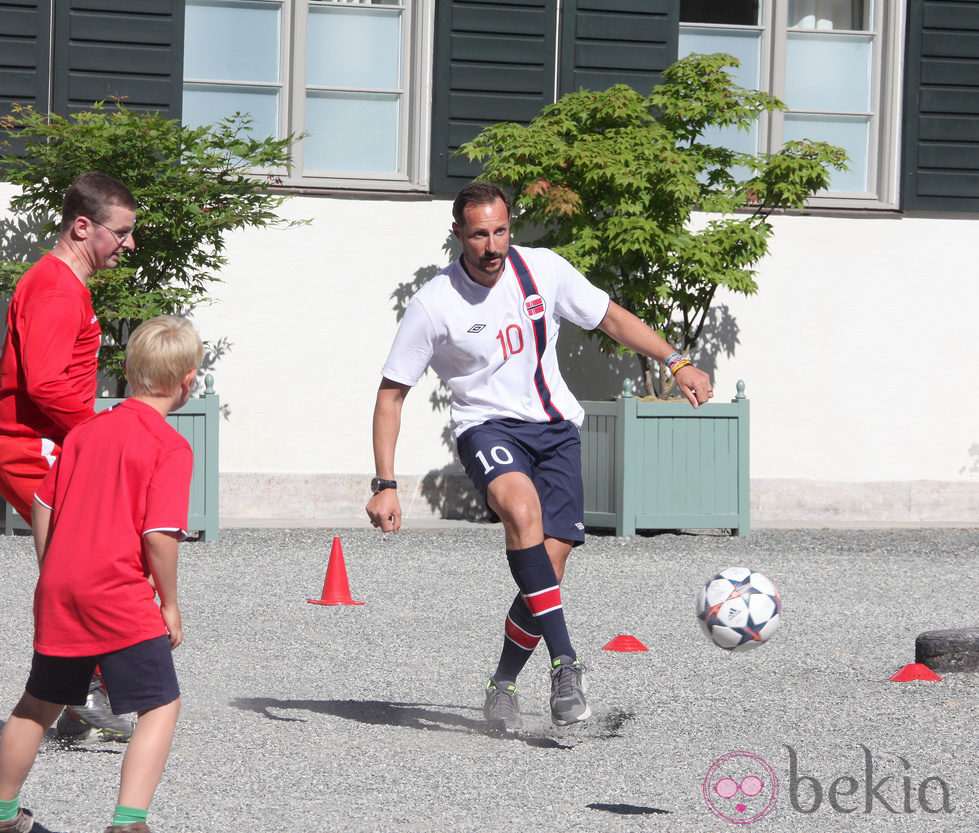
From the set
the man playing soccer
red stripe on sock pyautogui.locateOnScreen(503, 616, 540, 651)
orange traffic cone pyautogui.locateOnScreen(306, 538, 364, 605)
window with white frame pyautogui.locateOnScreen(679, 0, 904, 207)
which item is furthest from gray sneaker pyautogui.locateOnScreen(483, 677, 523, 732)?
window with white frame pyautogui.locateOnScreen(679, 0, 904, 207)

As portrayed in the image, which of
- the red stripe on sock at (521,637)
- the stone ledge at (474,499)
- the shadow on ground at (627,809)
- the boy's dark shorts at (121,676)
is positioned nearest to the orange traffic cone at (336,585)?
the red stripe on sock at (521,637)

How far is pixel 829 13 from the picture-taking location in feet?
41.8

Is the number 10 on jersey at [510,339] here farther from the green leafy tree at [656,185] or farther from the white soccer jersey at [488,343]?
the green leafy tree at [656,185]

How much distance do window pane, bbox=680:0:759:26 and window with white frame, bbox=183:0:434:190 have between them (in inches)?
92.2

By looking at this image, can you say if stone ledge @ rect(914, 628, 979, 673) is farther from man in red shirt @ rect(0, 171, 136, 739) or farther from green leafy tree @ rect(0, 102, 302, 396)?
green leafy tree @ rect(0, 102, 302, 396)

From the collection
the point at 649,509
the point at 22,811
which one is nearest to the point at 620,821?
the point at 22,811

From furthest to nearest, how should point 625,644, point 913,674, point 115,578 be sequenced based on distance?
point 625,644 < point 913,674 < point 115,578

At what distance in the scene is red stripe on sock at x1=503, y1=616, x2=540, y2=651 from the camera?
195 inches

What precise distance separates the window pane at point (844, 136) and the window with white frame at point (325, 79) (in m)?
3.41

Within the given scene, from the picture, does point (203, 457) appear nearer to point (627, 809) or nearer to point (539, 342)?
point (539, 342)

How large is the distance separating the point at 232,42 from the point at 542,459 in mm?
7744

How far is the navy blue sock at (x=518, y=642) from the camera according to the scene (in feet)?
16.3

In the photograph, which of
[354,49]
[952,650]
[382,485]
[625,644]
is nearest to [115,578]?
[382,485]

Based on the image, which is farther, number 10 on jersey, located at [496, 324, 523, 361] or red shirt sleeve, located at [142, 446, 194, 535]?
number 10 on jersey, located at [496, 324, 523, 361]
